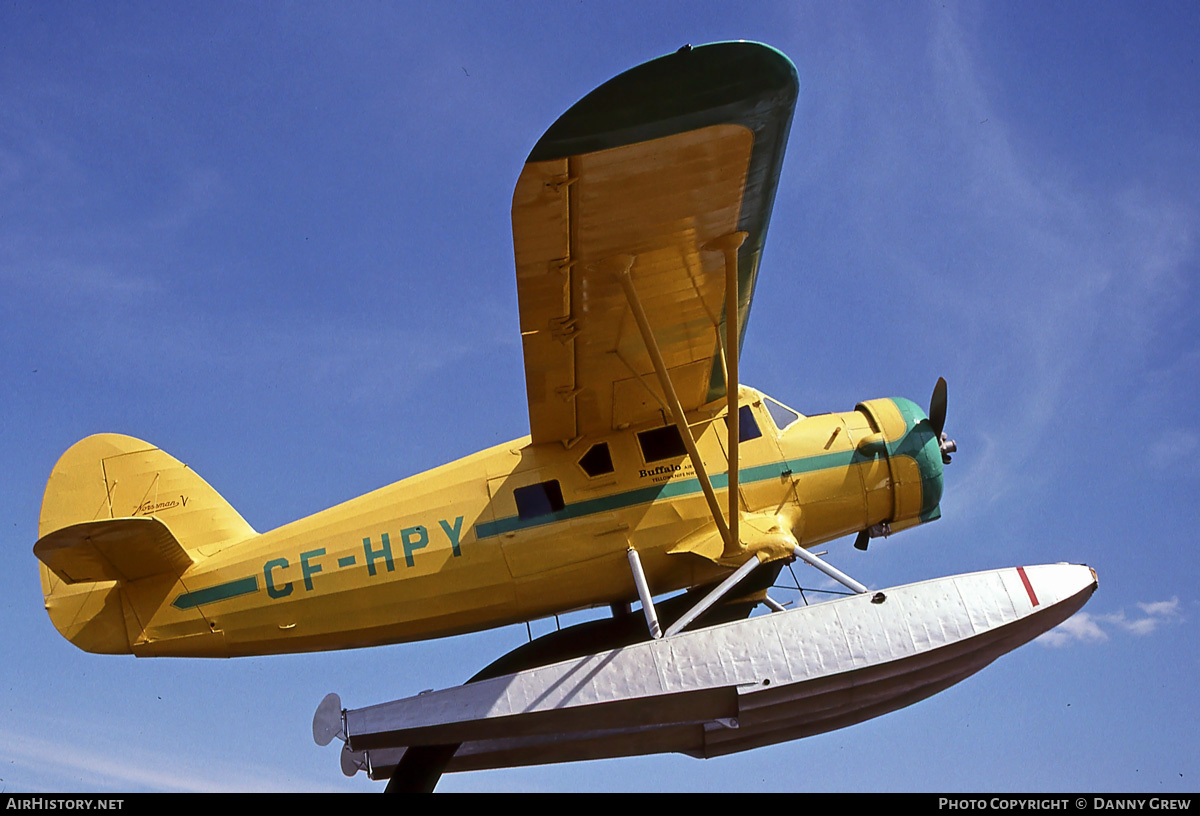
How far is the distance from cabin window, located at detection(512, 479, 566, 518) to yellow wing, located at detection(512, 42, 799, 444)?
24.1 inches

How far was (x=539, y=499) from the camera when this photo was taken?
10758mm

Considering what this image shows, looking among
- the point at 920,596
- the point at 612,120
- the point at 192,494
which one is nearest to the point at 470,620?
the point at 192,494

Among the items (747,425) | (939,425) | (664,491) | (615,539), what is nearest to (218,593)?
(615,539)

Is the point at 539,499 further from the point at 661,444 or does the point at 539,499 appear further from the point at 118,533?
the point at 118,533

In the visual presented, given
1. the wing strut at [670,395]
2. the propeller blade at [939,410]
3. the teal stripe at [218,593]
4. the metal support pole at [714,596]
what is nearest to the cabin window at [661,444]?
the wing strut at [670,395]

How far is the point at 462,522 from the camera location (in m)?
10.6

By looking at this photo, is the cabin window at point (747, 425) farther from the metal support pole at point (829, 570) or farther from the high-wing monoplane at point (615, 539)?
the metal support pole at point (829, 570)

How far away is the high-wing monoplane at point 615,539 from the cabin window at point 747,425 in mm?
36

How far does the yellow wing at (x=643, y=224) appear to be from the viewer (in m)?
7.43

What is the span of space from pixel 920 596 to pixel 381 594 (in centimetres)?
545

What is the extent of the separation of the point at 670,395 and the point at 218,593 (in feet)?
16.8

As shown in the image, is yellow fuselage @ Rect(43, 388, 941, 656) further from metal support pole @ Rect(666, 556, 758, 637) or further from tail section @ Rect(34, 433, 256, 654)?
metal support pole @ Rect(666, 556, 758, 637)

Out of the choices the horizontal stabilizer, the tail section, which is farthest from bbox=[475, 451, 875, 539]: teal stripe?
the horizontal stabilizer

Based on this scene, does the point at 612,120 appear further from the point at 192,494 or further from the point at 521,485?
the point at 192,494
